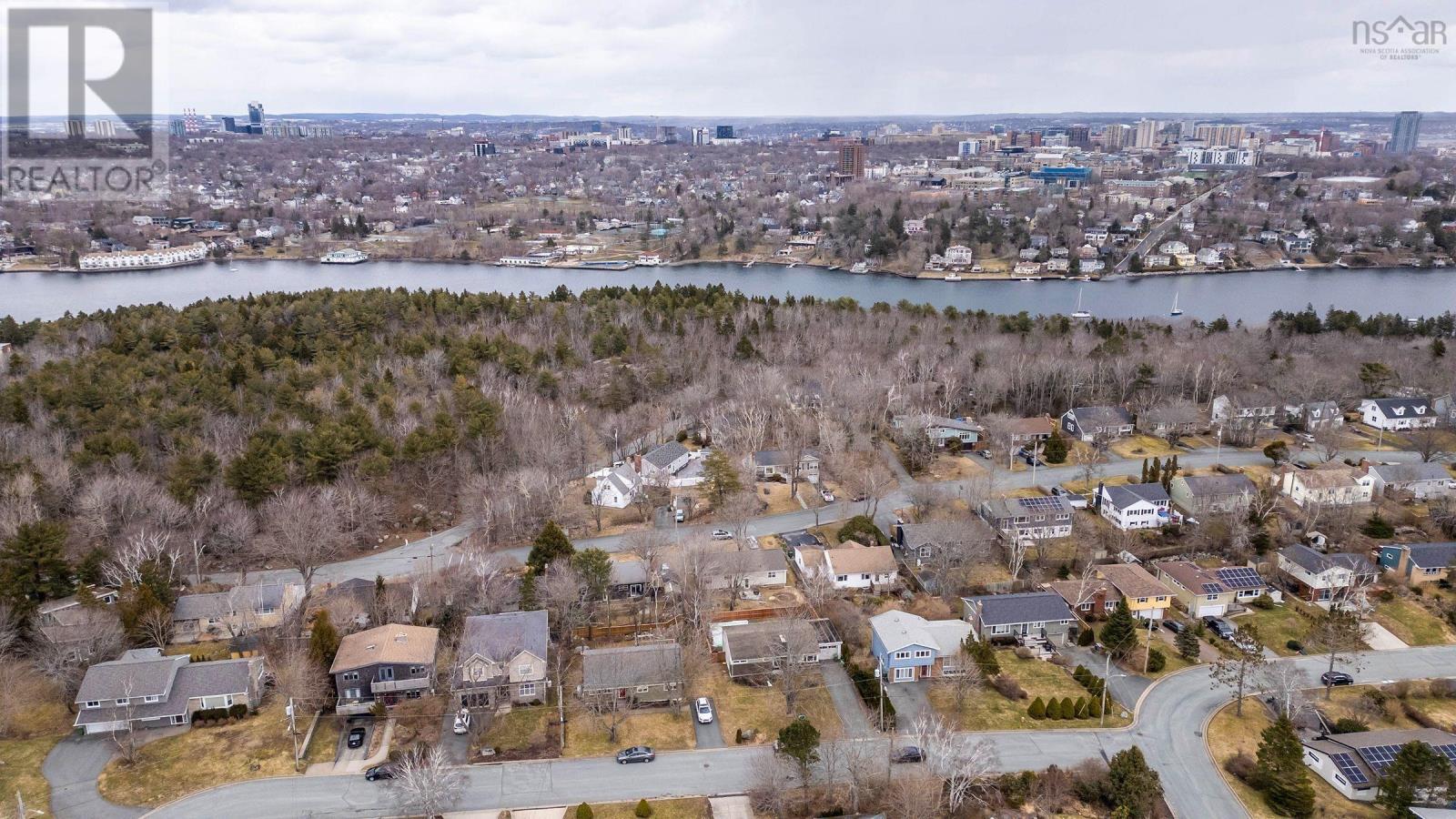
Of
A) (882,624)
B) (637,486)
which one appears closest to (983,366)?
(637,486)

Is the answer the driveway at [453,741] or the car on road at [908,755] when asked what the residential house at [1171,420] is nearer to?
the car on road at [908,755]

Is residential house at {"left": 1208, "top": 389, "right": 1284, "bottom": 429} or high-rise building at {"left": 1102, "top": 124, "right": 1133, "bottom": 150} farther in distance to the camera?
high-rise building at {"left": 1102, "top": 124, "right": 1133, "bottom": 150}

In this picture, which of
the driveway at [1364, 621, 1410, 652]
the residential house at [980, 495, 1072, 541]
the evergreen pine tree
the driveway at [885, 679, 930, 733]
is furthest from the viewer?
the residential house at [980, 495, 1072, 541]

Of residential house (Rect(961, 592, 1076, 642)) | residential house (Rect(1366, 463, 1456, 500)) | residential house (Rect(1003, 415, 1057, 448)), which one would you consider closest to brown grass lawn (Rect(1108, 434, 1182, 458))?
residential house (Rect(1003, 415, 1057, 448))

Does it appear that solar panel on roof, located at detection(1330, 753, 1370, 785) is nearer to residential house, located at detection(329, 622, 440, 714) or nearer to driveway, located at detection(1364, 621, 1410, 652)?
driveway, located at detection(1364, 621, 1410, 652)

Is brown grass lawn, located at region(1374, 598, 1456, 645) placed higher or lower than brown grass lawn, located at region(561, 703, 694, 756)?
higher

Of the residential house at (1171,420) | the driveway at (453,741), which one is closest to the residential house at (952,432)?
the residential house at (1171,420)

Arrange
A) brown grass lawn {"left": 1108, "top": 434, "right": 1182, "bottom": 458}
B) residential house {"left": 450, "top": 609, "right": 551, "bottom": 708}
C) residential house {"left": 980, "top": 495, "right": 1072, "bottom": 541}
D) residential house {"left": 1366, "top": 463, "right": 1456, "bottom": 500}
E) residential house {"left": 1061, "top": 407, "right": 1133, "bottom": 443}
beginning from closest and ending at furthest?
residential house {"left": 450, "top": 609, "right": 551, "bottom": 708}
residential house {"left": 980, "top": 495, "right": 1072, "bottom": 541}
residential house {"left": 1366, "top": 463, "right": 1456, "bottom": 500}
brown grass lawn {"left": 1108, "top": 434, "right": 1182, "bottom": 458}
residential house {"left": 1061, "top": 407, "right": 1133, "bottom": 443}

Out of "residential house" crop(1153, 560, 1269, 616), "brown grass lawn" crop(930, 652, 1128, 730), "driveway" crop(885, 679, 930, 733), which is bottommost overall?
"driveway" crop(885, 679, 930, 733)

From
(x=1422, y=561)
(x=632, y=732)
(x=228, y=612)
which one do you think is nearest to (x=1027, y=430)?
(x=1422, y=561)
